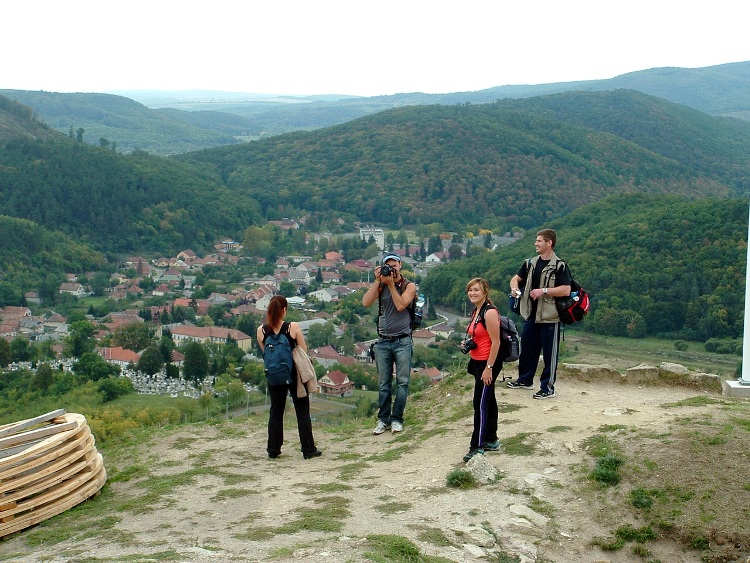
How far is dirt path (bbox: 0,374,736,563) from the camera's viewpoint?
4879 millimetres

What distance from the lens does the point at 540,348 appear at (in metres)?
8.14

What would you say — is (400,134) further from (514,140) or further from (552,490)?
(552,490)

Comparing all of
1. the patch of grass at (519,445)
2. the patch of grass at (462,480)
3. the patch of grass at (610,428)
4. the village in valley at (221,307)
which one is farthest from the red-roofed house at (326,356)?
the patch of grass at (462,480)

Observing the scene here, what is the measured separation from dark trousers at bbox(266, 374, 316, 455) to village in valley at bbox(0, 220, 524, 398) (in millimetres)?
12825

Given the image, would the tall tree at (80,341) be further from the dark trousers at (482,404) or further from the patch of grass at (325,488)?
the dark trousers at (482,404)

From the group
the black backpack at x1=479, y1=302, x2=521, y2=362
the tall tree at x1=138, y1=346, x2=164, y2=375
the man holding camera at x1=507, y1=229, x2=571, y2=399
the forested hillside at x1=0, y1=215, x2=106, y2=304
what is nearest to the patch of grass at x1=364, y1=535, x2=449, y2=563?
the black backpack at x1=479, y1=302, x2=521, y2=362

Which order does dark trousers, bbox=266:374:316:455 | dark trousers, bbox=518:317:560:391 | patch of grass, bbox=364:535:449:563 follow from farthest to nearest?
1. dark trousers, bbox=518:317:560:391
2. dark trousers, bbox=266:374:316:455
3. patch of grass, bbox=364:535:449:563

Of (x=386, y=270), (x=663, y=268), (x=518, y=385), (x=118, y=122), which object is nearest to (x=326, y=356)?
(x=663, y=268)

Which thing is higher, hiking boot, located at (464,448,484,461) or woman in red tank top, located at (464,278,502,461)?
woman in red tank top, located at (464,278,502,461)

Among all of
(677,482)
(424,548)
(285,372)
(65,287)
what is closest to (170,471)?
(285,372)

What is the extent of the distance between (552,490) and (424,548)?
56.5 inches

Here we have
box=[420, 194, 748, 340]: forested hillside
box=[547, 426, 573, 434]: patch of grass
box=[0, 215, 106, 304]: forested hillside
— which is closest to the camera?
box=[547, 426, 573, 434]: patch of grass

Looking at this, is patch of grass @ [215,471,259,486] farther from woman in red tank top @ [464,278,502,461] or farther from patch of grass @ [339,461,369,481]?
woman in red tank top @ [464,278,502,461]

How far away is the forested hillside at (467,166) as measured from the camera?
77812 millimetres
